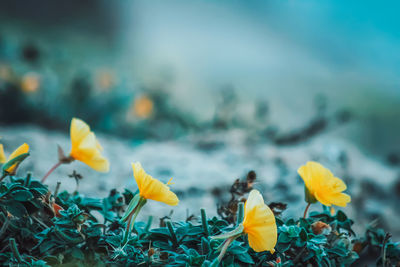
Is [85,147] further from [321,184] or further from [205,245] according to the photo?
[321,184]

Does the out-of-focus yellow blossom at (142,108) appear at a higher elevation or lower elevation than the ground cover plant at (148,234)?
higher

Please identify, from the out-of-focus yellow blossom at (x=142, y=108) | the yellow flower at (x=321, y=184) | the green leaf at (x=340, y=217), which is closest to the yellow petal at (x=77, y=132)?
the yellow flower at (x=321, y=184)

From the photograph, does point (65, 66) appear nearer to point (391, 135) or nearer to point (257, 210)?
point (391, 135)

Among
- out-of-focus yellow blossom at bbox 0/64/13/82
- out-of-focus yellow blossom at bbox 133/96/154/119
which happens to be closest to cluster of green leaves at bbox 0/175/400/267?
out-of-focus yellow blossom at bbox 133/96/154/119

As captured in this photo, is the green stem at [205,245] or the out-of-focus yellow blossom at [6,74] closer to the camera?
the green stem at [205,245]

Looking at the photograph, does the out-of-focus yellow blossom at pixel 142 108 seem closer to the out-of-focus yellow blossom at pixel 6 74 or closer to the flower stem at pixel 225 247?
the out-of-focus yellow blossom at pixel 6 74

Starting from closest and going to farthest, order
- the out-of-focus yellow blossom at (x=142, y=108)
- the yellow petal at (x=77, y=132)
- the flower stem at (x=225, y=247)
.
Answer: the flower stem at (x=225, y=247) < the yellow petal at (x=77, y=132) < the out-of-focus yellow blossom at (x=142, y=108)
